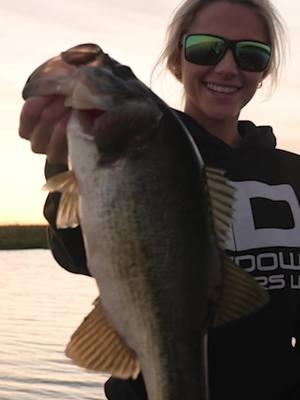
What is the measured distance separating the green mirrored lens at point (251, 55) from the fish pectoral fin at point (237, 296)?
6.71ft

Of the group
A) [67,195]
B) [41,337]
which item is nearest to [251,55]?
[67,195]

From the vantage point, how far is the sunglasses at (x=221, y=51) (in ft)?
15.5

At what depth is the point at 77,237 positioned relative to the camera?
12.4 ft

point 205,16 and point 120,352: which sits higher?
point 205,16

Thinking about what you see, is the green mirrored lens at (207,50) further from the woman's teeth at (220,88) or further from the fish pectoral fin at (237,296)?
the fish pectoral fin at (237,296)

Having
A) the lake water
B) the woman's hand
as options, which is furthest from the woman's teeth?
the lake water

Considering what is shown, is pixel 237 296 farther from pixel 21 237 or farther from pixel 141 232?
pixel 21 237

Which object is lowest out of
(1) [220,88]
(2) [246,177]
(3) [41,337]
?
(3) [41,337]

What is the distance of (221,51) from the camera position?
15.5 ft

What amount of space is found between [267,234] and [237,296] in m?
1.77

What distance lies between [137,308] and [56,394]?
8.71 metres

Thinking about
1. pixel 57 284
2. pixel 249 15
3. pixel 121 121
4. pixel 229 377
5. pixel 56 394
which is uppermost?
pixel 249 15

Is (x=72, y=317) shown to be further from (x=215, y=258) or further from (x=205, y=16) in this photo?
(x=215, y=258)

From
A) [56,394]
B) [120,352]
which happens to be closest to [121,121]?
[120,352]
